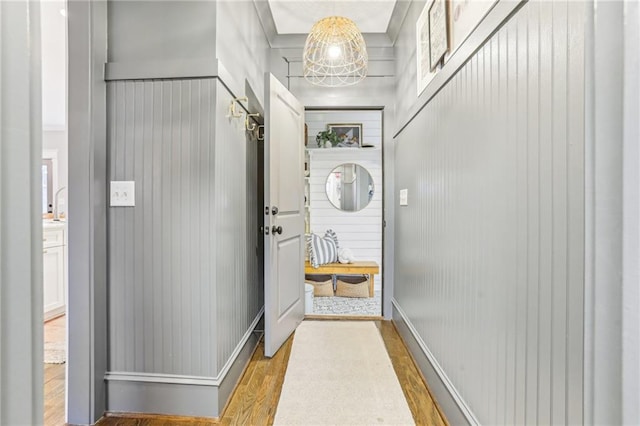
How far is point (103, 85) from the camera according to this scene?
165 centimetres

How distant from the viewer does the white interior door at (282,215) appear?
231 centimetres

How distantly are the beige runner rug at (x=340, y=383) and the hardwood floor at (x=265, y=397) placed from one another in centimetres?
5

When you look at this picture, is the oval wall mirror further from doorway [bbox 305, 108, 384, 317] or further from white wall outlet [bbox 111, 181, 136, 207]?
white wall outlet [bbox 111, 181, 136, 207]

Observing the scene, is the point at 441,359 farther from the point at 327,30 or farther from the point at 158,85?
the point at 327,30

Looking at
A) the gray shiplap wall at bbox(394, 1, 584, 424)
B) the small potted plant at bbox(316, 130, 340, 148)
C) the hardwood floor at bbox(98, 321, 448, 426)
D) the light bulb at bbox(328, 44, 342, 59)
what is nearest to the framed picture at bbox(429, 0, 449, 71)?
the gray shiplap wall at bbox(394, 1, 584, 424)

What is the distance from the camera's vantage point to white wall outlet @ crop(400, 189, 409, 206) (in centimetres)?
256

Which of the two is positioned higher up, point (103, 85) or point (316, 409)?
point (103, 85)

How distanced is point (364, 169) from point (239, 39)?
8.78 feet

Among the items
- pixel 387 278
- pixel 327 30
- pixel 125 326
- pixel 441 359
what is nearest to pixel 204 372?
pixel 125 326

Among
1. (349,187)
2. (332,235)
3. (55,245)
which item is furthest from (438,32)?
(55,245)

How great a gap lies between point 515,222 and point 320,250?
314cm

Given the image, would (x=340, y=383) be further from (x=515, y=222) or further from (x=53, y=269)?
(x=53, y=269)

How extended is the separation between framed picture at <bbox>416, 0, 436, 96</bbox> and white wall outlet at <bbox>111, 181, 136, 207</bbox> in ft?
Answer: 5.87

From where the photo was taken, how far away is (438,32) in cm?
177
